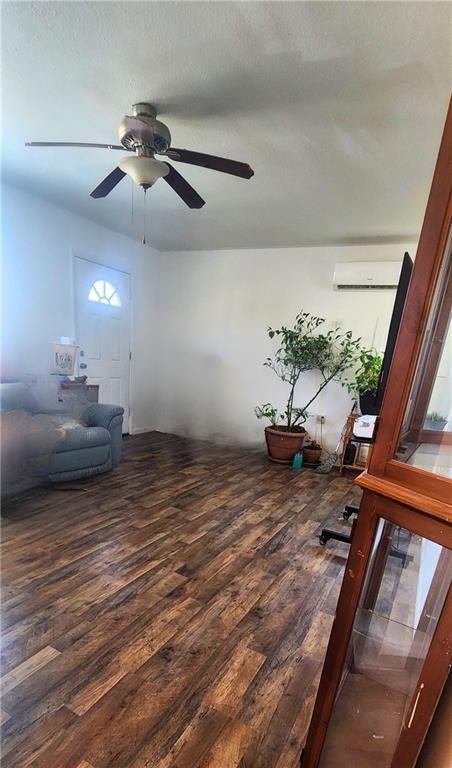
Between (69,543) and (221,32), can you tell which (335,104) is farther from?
(69,543)

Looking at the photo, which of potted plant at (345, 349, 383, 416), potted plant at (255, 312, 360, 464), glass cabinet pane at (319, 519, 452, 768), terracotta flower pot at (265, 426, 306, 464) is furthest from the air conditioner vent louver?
glass cabinet pane at (319, 519, 452, 768)

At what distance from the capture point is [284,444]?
3855mm

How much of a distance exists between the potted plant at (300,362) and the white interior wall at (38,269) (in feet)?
7.57

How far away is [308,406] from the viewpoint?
4.14m

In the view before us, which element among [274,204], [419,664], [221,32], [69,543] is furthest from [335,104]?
[69,543]

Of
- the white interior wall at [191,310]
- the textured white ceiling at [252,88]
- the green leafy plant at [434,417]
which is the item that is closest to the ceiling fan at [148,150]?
the textured white ceiling at [252,88]

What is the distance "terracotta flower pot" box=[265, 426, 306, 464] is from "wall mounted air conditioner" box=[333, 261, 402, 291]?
5.86 ft

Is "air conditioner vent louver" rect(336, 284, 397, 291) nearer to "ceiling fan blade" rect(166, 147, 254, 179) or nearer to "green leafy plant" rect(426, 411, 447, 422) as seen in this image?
"ceiling fan blade" rect(166, 147, 254, 179)

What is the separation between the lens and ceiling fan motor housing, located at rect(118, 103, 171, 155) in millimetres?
1661

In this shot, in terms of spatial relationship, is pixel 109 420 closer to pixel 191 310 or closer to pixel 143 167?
pixel 143 167

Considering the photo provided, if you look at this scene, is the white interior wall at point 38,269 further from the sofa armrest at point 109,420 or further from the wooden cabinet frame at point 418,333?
the wooden cabinet frame at point 418,333

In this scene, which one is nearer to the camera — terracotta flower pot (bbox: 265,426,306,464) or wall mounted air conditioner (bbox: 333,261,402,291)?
wall mounted air conditioner (bbox: 333,261,402,291)

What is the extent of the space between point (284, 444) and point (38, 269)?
317 cm

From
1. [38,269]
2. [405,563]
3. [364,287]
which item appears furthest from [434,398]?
[38,269]
